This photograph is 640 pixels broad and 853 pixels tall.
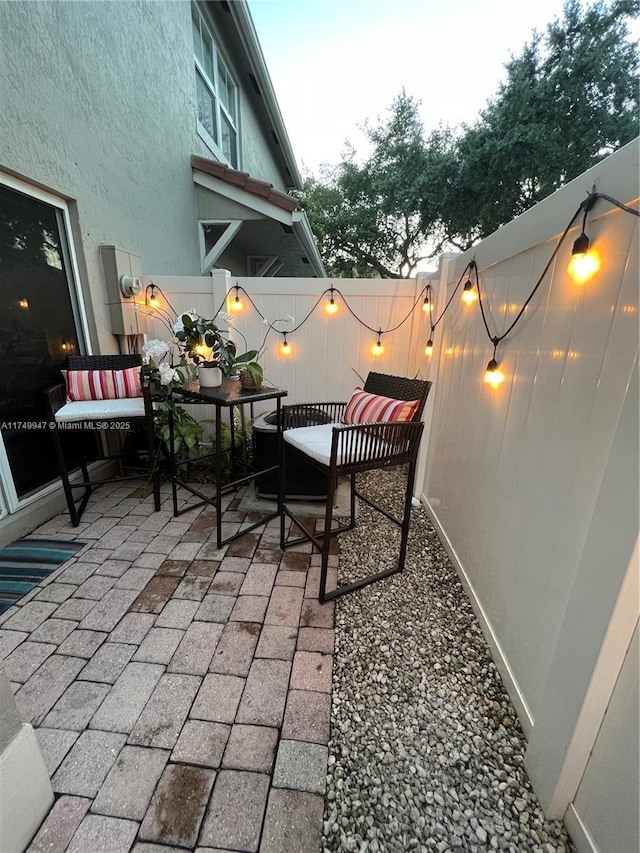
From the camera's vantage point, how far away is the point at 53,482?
257 cm

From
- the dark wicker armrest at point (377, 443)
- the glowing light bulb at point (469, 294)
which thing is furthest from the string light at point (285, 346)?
the dark wicker armrest at point (377, 443)

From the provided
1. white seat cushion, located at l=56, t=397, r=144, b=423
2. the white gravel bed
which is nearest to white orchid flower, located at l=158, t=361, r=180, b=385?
white seat cushion, located at l=56, t=397, r=144, b=423

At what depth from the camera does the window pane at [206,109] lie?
14.7 ft

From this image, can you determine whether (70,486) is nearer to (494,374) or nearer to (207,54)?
(494,374)

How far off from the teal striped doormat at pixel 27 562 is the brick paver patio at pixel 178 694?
83 mm

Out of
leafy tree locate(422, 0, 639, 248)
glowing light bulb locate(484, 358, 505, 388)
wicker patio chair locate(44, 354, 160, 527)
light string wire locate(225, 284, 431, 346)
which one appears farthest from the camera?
leafy tree locate(422, 0, 639, 248)

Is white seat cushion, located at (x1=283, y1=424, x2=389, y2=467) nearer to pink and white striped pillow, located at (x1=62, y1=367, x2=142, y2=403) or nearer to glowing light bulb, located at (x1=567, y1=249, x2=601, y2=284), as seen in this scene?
glowing light bulb, located at (x1=567, y1=249, x2=601, y2=284)

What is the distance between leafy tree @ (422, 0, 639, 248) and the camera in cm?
720

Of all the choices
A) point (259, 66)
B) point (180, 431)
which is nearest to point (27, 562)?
point (180, 431)

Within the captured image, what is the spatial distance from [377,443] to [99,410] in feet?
5.99

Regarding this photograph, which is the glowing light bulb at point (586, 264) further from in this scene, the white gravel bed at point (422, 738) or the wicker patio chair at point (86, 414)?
the wicker patio chair at point (86, 414)

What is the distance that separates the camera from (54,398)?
2.30m

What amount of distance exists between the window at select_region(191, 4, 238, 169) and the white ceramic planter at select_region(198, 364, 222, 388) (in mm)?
4109

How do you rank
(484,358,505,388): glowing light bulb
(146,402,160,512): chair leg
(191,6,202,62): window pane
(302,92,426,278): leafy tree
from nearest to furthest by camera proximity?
(484,358,505,388): glowing light bulb < (146,402,160,512): chair leg < (191,6,202,62): window pane < (302,92,426,278): leafy tree
